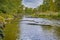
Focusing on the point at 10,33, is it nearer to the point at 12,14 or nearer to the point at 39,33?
the point at 39,33

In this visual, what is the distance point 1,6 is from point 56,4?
34.1 m

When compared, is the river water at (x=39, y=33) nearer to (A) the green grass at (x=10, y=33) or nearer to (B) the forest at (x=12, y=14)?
(A) the green grass at (x=10, y=33)

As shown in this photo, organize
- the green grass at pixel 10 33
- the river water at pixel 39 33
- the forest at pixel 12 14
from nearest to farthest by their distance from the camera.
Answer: the green grass at pixel 10 33 → the river water at pixel 39 33 → the forest at pixel 12 14

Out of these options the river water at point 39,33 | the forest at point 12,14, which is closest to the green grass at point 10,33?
the forest at point 12,14

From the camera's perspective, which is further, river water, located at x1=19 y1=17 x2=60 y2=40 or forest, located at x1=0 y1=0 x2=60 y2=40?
forest, located at x1=0 y1=0 x2=60 y2=40

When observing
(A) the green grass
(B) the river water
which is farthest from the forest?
(B) the river water

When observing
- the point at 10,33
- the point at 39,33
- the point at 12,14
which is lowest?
the point at 12,14

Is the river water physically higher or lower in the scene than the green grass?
lower

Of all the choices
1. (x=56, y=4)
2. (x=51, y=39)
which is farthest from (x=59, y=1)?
(x=51, y=39)

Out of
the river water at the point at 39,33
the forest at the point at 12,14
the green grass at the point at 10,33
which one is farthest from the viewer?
the forest at the point at 12,14

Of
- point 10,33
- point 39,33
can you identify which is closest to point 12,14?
point 39,33

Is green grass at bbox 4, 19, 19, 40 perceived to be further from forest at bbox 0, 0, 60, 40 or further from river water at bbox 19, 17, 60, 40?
river water at bbox 19, 17, 60, 40

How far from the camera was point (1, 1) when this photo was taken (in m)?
42.5

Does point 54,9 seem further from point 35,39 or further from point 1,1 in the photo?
point 35,39
